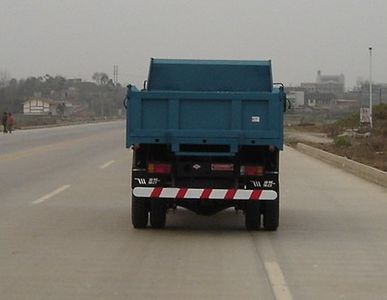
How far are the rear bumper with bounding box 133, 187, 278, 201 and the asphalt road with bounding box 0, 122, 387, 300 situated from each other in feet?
1.88

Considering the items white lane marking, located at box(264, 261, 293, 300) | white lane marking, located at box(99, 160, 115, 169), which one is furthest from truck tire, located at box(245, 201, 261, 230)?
white lane marking, located at box(99, 160, 115, 169)

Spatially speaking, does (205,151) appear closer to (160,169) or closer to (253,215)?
(160,169)

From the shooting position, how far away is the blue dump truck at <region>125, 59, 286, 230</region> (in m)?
11.3

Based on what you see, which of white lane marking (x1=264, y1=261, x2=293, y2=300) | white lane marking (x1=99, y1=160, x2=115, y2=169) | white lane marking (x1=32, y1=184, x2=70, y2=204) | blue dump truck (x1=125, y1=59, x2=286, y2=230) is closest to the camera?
white lane marking (x1=264, y1=261, x2=293, y2=300)

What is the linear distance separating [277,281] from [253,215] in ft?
11.9

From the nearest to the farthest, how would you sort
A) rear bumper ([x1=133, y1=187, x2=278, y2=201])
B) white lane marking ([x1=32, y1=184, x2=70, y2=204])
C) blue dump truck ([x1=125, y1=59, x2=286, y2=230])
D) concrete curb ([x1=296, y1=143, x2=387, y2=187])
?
blue dump truck ([x1=125, y1=59, x2=286, y2=230])
rear bumper ([x1=133, y1=187, x2=278, y2=201])
white lane marking ([x1=32, y1=184, x2=70, y2=204])
concrete curb ([x1=296, y1=143, x2=387, y2=187])

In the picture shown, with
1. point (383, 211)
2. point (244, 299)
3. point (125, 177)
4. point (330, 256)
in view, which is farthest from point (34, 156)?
point (244, 299)

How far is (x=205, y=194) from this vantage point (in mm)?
11594

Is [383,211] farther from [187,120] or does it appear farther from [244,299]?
[244,299]

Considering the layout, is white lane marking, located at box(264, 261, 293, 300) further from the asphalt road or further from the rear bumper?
the rear bumper

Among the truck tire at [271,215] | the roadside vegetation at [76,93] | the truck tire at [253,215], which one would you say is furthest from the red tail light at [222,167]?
the roadside vegetation at [76,93]

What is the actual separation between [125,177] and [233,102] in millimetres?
11710

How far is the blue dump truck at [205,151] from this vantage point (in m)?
11.3

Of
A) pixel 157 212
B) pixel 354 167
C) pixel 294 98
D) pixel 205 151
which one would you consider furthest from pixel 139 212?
pixel 294 98
